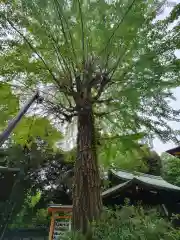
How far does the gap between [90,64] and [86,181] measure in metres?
1.71

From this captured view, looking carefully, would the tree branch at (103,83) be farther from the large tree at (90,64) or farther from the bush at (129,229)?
the bush at (129,229)

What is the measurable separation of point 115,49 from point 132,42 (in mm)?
242

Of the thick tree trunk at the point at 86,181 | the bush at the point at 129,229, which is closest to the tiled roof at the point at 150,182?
the thick tree trunk at the point at 86,181

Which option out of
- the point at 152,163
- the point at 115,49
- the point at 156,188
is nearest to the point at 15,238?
the point at 156,188

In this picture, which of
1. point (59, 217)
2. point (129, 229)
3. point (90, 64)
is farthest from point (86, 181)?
point (59, 217)

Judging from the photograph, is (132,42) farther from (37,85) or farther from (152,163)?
(152,163)

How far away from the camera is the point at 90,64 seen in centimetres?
361

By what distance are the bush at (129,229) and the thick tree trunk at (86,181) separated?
23 cm

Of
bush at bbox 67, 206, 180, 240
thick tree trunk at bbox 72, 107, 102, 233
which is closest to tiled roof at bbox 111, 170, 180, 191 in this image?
thick tree trunk at bbox 72, 107, 102, 233

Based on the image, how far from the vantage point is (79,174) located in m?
2.97

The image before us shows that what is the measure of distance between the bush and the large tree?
14.1 inches

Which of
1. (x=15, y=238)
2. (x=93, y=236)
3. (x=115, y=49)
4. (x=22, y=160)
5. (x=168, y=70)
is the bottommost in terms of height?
(x=93, y=236)

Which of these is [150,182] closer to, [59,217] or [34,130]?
[59,217]

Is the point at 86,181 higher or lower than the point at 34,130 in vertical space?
lower
